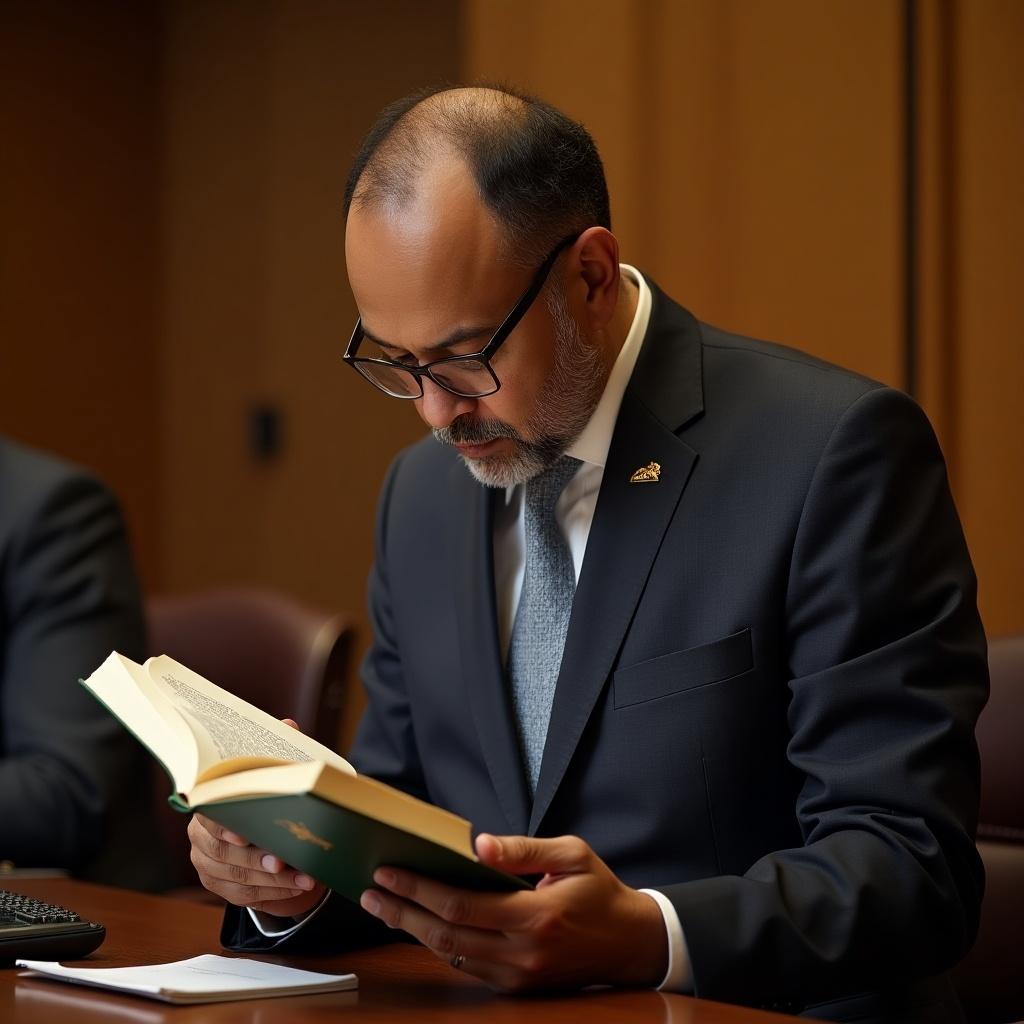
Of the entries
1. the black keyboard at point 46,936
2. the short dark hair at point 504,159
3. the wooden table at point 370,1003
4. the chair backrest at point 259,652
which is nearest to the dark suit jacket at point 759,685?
the wooden table at point 370,1003

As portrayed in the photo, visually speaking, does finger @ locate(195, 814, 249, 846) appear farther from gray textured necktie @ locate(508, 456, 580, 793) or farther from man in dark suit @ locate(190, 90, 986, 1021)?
gray textured necktie @ locate(508, 456, 580, 793)

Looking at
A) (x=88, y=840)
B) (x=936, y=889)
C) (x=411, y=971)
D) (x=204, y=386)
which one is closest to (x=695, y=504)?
(x=936, y=889)

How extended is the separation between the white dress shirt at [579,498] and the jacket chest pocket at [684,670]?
16cm

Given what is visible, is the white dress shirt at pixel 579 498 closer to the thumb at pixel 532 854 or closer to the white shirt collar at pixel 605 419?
the white shirt collar at pixel 605 419

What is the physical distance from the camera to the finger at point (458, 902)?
1188 millimetres

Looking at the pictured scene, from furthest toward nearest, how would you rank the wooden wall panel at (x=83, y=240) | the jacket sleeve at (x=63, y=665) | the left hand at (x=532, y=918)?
the wooden wall panel at (x=83, y=240), the jacket sleeve at (x=63, y=665), the left hand at (x=532, y=918)

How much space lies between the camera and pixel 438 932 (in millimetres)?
1219

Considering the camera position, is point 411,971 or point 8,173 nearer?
point 411,971

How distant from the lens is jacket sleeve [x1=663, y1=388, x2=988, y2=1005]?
1.35 metres

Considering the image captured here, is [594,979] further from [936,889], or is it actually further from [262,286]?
[262,286]

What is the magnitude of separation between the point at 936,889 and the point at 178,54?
4.46 metres

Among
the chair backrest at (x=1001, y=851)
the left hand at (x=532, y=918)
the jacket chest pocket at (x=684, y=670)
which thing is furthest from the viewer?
the chair backrest at (x=1001, y=851)

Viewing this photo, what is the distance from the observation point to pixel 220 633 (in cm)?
280

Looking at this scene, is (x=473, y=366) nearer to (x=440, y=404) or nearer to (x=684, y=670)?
(x=440, y=404)
